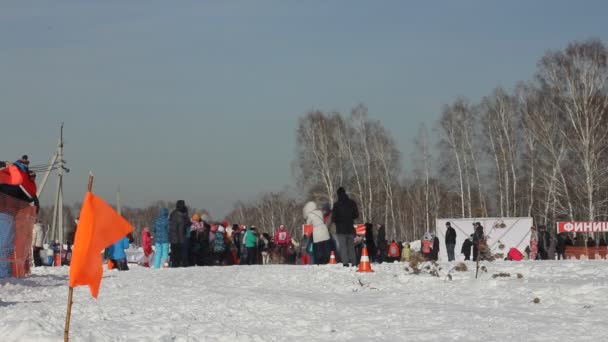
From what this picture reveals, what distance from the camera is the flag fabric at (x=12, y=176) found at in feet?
48.6

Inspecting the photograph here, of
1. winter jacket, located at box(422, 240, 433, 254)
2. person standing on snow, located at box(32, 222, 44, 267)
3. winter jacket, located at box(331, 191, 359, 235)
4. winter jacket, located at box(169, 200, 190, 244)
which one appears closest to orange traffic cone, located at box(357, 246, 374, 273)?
winter jacket, located at box(331, 191, 359, 235)

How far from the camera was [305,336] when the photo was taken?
9.16 m

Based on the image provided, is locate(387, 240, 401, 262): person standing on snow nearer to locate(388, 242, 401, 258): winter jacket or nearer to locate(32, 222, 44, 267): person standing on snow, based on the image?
locate(388, 242, 401, 258): winter jacket

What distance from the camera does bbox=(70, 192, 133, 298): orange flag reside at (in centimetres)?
643

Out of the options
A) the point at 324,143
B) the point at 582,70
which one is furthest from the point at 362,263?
the point at 324,143

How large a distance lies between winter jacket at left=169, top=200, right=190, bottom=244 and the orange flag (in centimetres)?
1713

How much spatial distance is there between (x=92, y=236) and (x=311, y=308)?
5373 millimetres

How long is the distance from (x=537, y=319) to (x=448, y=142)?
55.7 meters

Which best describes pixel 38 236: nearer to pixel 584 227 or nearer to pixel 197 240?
pixel 197 240

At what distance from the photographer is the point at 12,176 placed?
→ 14.9 metres

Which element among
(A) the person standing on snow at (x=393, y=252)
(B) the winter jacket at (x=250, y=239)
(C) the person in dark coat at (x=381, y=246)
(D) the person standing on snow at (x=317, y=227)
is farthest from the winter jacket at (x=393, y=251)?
(D) the person standing on snow at (x=317, y=227)

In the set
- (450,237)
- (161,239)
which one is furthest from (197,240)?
(450,237)

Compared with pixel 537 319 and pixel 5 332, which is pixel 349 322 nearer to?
pixel 537 319

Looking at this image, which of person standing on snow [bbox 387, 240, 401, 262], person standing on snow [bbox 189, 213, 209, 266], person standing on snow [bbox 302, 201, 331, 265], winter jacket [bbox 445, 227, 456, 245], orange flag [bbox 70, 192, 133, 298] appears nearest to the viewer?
orange flag [bbox 70, 192, 133, 298]
